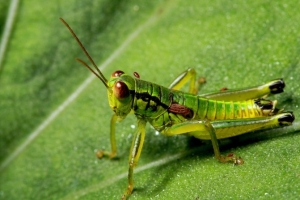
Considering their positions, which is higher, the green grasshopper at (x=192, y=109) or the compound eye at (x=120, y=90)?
the compound eye at (x=120, y=90)

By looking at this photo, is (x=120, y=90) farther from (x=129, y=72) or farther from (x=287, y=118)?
(x=287, y=118)

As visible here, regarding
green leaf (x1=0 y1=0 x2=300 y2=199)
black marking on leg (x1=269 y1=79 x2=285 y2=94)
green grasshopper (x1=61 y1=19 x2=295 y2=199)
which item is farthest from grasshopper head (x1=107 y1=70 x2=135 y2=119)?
black marking on leg (x1=269 y1=79 x2=285 y2=94)

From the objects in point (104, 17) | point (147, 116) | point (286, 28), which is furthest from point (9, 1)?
point (286, 28)

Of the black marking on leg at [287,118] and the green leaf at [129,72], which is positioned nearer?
the black marking on leg at [287,118]

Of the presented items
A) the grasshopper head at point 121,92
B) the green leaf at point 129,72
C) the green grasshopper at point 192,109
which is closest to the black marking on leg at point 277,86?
the green grasshopper at point 192,109

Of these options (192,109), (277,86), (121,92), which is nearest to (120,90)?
(121,92)

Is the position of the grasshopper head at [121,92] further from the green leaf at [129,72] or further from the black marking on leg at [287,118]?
the black marking on leg at [287,118]

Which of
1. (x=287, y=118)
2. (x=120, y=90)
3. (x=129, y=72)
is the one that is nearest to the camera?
(x=287, y=118)

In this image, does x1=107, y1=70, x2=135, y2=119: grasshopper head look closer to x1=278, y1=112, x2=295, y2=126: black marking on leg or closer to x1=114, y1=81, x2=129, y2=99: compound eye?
x1=114, y1=81, x2=129, y2=99: compound eye
